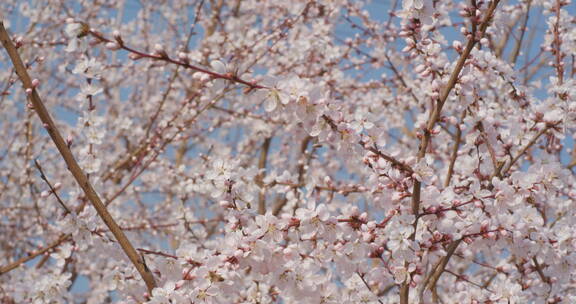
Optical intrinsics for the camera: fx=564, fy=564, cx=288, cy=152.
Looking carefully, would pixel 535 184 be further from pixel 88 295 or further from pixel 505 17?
pixel 88 295

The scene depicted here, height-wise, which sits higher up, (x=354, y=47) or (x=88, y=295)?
(x=354, y=47)

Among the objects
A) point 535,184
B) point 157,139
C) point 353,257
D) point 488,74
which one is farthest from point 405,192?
point 157,139

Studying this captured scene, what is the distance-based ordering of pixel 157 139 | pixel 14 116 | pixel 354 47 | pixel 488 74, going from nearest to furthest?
pixel 488 74 → pixel 157 139 → pixel 354 47 → pixel 14 116

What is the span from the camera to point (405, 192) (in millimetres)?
2391

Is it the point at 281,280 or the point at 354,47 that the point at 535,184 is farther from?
Result: the point at 354,47

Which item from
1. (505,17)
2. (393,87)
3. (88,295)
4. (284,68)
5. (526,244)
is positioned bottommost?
(526,244)

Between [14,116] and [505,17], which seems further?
[14,116]

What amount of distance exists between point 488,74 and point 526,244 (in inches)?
40.2

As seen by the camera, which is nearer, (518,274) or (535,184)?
(535,184)

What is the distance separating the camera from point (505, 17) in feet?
10.8

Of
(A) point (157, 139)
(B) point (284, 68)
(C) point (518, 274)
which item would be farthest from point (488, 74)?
(B) point (284, 68)

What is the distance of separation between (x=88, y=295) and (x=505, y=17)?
6.34m

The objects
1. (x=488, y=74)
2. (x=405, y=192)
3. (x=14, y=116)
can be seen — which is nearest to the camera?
(x=405, y=192)

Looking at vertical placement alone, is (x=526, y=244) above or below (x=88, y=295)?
below
